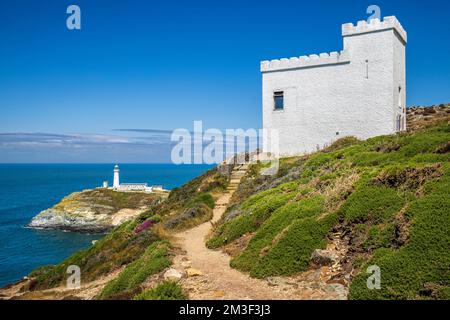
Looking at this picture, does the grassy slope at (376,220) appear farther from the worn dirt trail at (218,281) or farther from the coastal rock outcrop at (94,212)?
the coastal rock outcrop at (94,212)

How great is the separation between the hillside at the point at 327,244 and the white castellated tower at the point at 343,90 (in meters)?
8.48

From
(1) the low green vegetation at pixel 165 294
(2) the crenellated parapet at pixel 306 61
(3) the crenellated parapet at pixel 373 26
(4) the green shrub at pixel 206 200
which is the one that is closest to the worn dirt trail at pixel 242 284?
(1) the low green vegetation at pixel 165 294

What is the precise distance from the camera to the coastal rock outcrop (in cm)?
6712

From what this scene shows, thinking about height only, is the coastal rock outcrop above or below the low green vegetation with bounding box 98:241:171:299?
below

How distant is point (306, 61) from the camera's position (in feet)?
91.5

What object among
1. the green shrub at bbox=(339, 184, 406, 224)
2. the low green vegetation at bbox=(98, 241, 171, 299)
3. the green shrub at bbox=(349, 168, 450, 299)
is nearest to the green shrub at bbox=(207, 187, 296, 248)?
the low green vegetation at bbox=(98, 241, 171, 299)

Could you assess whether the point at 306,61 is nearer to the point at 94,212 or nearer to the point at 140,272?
the point at 140,272

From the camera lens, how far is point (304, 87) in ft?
92.2

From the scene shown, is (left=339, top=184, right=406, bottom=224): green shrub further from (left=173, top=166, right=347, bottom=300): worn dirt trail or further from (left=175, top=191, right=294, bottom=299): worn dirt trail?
(left=175, top=191, right=294, bottom=299): worn dirt trail

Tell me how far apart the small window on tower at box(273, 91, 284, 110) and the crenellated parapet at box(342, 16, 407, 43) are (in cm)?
624

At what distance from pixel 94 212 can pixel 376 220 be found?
218ft

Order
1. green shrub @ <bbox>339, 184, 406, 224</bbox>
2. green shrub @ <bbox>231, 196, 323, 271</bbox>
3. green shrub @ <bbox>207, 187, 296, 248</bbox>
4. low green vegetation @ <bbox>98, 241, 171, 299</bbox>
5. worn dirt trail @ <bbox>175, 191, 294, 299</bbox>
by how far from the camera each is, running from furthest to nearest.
Answer: green shrub @ <bbox>207, 187, 296, 248</bbox>
low green vegetation @ <bbox>98, 241, 171, 299</bbox>
green shrub @ <bbox>231, 196, 323, 271</bbox>
green shrub @ <bbox>339, 184, 406, 224</bbox>
worn dirt trail @ <bbox>175, 191, 294, 299</bbox>
